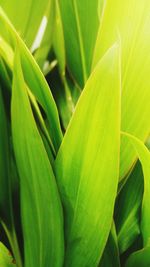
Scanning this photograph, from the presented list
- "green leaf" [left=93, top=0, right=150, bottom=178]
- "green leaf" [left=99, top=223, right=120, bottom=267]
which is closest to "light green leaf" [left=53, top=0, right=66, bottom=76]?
"green leaf" [left=93, top=0, right=150, bottom=178]

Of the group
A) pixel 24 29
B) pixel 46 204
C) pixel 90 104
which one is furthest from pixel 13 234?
pixel 24 29

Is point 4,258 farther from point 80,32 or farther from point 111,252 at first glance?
point 80,32

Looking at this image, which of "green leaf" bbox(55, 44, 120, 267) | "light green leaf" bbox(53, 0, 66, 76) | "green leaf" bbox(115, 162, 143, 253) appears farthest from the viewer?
"light green leaf" bbox(53, 0, 66, 76)

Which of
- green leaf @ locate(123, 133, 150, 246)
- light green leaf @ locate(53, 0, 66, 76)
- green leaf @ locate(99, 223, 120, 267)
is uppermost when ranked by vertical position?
light green leaf @ locate(53, 0, 66, 76)

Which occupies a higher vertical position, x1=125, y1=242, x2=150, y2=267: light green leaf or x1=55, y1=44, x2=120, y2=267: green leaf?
x1=55, y1=44, x2=120, y2=267: green leaf

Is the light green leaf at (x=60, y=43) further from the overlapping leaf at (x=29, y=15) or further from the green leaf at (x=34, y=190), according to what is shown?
the green leaf at (x=34, y=190)

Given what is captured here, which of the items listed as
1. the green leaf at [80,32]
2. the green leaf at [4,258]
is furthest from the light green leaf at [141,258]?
the green leaf at [80,32]

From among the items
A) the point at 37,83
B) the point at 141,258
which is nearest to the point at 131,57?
the point at 37,83

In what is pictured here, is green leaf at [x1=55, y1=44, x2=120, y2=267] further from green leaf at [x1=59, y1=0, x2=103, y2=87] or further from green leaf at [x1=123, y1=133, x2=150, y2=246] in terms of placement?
green leaf at [x1=59, y1=0, x2=103, y2=87]

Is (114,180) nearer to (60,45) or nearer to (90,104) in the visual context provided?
(90,104)
